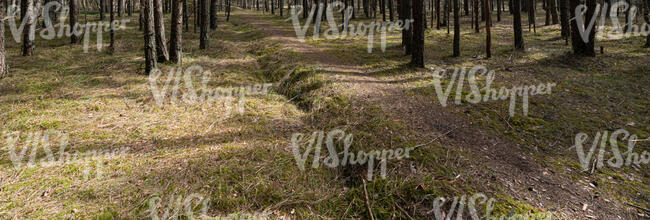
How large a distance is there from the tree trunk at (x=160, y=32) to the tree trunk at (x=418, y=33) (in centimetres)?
898

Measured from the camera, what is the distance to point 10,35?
60.2 feet

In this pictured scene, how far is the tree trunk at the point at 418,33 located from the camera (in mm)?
10523

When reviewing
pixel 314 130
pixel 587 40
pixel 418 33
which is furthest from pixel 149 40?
pixel 587 40

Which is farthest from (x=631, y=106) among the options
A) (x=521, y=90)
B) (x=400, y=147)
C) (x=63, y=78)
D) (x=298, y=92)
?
(x=63, y=78)

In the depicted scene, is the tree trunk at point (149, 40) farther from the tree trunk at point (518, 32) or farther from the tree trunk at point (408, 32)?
the tree trunk at point (518, 32)

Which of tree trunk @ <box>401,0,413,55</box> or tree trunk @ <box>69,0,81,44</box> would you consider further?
tree trunk @ <box>69,0,81,44</box>

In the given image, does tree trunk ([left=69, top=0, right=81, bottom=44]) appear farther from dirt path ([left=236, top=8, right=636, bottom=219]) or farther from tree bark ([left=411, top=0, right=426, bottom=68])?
tree bark ([left=411, top=0, right=426, bottom=68])

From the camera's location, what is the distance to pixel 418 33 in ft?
35.4

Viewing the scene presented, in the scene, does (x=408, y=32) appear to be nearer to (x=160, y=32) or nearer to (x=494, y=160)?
(x=494, y=160)

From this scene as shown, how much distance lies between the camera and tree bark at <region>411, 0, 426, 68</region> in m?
10.5

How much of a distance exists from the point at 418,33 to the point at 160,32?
9.33 m

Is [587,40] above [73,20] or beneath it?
beneath

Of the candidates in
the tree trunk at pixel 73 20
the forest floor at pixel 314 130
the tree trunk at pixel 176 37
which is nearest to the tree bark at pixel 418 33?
the forest floor at pixel 314 130

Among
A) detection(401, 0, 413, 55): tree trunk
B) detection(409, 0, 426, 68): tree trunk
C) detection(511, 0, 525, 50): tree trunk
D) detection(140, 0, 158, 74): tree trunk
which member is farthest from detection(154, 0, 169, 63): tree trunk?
detection(511, 0, 525, 50): tree trunk
